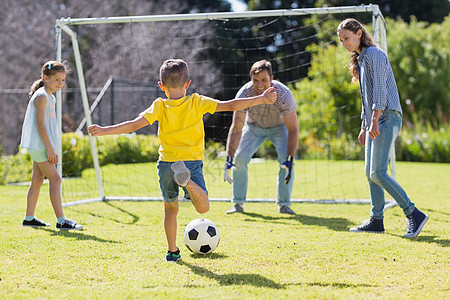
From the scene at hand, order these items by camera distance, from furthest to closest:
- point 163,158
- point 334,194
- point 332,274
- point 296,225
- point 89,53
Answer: point 89,53
point 334,194
point 296,225
point 163,158
point 332,274

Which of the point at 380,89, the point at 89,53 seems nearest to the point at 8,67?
the point at 89,53

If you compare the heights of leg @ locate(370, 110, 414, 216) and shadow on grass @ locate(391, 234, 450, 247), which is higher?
leg @ locate(370, 110, 414, 216)

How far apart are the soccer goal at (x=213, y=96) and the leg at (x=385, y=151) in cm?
193

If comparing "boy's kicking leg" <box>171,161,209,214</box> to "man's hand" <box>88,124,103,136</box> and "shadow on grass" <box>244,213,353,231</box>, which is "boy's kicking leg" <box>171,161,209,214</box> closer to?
"man's hand" <box>88,124,103,136</box>

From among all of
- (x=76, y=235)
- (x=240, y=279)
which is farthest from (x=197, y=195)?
(x=76, y=235)

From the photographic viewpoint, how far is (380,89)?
14.1ft

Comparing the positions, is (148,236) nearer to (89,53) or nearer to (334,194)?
(334,194)

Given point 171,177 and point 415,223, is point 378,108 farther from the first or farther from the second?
point 171,177

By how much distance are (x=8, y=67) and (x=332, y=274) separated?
59.2 ft

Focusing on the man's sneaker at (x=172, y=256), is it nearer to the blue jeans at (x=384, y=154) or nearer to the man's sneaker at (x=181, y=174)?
the man's sneaker at (x=181, y=174)

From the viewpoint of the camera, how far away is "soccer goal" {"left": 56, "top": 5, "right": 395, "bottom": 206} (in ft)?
22.5

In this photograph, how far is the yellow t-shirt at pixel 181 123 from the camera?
11.5ft

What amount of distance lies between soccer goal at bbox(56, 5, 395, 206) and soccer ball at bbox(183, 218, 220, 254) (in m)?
2.41

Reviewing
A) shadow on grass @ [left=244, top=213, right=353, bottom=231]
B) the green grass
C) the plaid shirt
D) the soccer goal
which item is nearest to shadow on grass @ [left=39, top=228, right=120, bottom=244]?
the green grass
